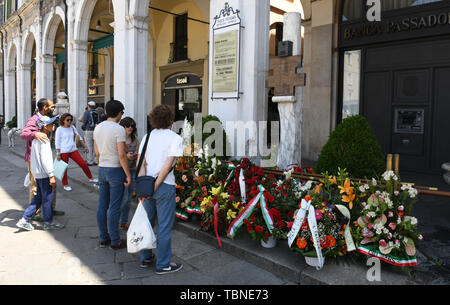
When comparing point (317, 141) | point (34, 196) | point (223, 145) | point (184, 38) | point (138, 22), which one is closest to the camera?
point (34, 196)

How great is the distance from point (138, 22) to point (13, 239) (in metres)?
6.61

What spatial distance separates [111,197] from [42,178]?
4.50 ft

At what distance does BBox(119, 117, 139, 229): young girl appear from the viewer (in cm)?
523

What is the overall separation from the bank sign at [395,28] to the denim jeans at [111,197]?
7.45 meters

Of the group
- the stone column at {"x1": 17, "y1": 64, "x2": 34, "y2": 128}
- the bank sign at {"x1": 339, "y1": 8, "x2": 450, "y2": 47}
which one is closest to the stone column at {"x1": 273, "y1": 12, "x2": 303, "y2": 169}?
the bank sign at {"x1": 339, "y1": 8, "x2": 450, "y2": 47}

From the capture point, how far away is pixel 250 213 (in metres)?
4.26

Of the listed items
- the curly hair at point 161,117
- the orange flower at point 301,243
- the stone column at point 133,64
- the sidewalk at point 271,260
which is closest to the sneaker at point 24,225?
the sidewalk at point 271,260

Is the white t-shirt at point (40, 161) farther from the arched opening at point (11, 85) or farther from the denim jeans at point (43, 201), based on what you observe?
the arched opening at point (11, 85)

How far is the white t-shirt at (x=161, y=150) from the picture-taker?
12.0 ft

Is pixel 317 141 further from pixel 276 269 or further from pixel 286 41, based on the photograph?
pixel 276 269

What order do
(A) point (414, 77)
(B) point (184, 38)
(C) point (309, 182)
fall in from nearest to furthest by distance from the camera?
(C) point (309, 182) < (A) point (414, 77) < (B) point (184, 38)

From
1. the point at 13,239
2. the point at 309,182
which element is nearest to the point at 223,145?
the point at 309,182

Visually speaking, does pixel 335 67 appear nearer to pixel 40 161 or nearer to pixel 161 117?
pixel 161 117

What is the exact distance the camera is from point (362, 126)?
4969mm
